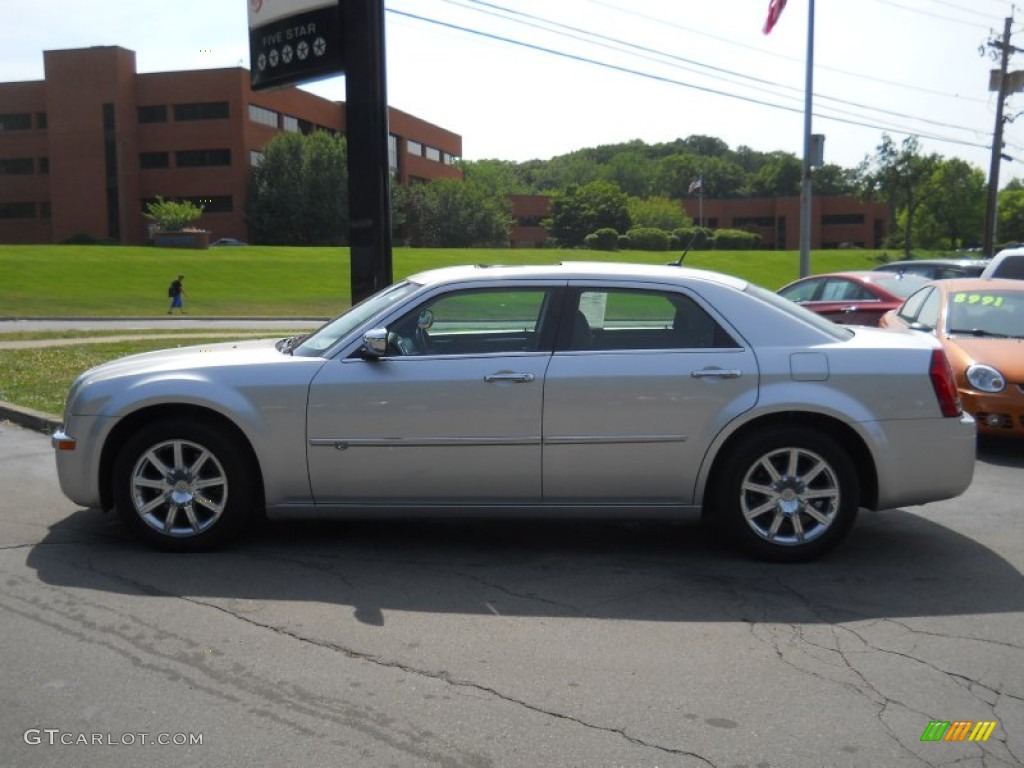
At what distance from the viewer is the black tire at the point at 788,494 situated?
527cm

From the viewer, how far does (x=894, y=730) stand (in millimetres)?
3484

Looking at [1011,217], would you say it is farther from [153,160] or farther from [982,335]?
[982,335]

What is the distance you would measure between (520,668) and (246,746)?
3.82 ft

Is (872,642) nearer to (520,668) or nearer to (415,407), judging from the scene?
(520,668)

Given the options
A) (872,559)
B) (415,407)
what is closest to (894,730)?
(872,559)

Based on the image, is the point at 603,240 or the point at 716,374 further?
the point at 603,240

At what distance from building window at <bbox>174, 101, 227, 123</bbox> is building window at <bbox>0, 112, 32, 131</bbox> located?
39.5 ft

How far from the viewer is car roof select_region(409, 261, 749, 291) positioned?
18.4ft

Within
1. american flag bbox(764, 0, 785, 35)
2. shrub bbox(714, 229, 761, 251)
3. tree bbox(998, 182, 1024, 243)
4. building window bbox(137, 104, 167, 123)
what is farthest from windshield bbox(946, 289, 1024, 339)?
tree bbox(998, 182, 1024, 243)

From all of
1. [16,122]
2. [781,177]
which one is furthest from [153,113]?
[781,177]

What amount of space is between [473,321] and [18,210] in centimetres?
7959

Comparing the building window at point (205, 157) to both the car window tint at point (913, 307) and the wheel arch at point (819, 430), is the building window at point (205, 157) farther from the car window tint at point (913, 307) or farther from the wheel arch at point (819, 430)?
the wheel arch at point (819, 430)

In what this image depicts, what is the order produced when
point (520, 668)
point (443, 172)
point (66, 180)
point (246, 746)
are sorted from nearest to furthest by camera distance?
point (246, 746) < point (520, 668) < point (66, 180) < point (443, 172)

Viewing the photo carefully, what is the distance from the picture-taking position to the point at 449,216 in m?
79.9
